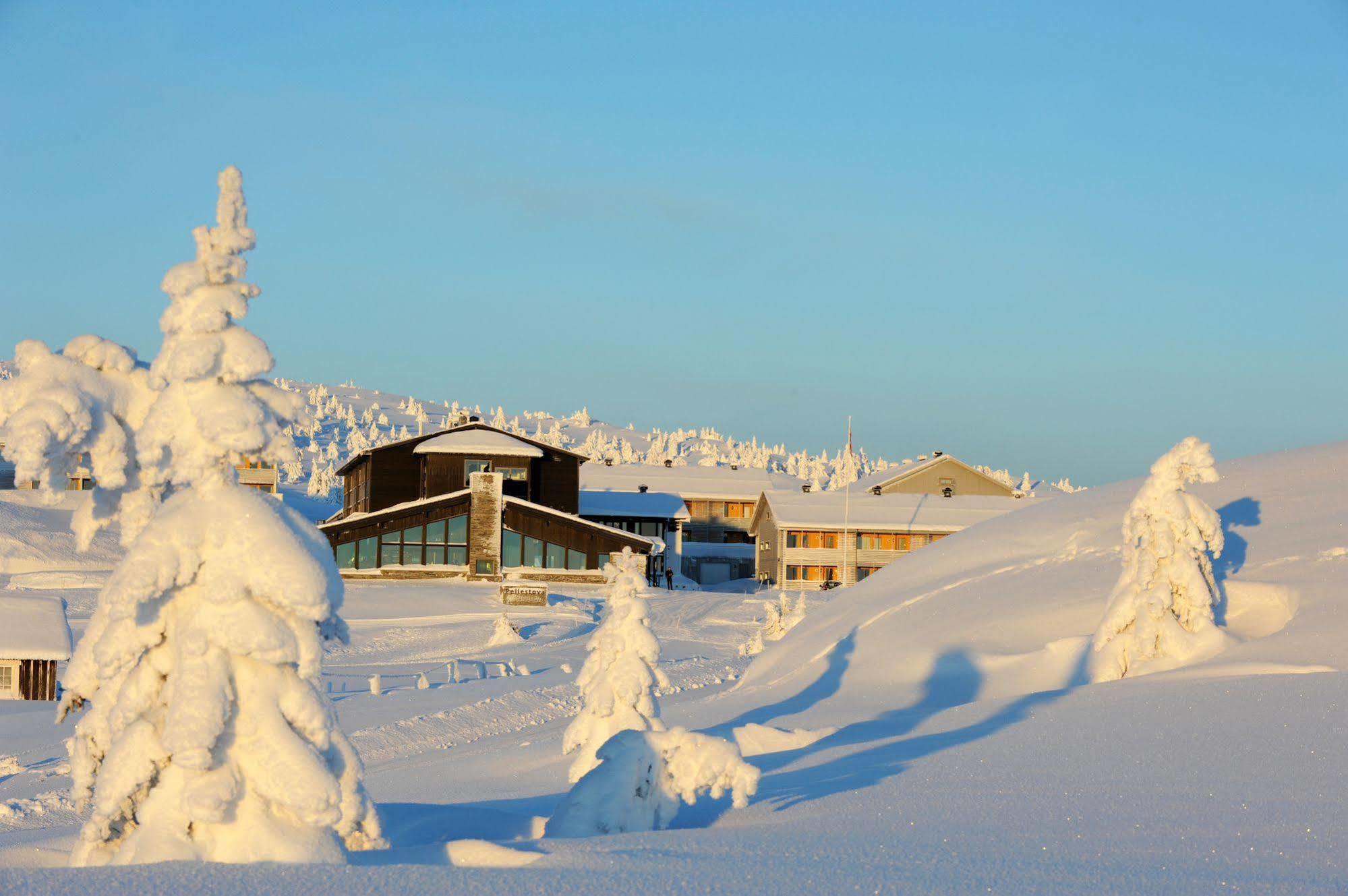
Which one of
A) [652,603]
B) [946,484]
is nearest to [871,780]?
[652,603]

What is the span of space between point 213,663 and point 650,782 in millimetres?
4445

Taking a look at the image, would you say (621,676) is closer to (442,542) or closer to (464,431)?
(442,542)

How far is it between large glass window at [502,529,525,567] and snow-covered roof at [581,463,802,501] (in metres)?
23.6

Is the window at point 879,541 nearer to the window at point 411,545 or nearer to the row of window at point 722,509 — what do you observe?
the row of window at point 722,509

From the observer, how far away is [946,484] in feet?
297

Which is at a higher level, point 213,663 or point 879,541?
point 879,541

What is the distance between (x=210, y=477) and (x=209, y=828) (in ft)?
8.21

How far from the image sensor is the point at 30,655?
31.3 m

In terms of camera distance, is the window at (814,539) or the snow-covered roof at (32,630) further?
the window at (814,539)

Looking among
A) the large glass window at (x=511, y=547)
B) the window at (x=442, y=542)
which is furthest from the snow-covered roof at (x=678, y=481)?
the window at (x=442, y=542)

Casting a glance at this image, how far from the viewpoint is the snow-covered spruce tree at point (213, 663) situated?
9.09 m

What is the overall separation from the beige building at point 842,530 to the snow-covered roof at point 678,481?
385 inches

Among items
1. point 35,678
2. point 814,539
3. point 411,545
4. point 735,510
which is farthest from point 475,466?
point 35,678

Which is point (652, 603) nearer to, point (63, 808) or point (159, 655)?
point (63, 808)
